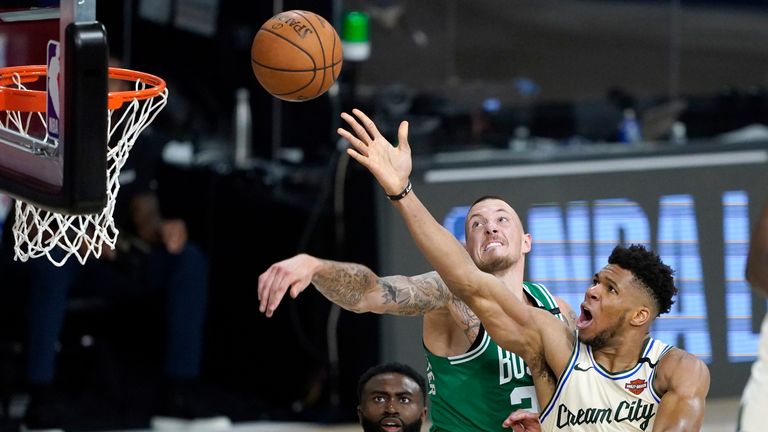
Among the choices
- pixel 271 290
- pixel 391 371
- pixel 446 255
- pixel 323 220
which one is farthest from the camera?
pixel 323 220

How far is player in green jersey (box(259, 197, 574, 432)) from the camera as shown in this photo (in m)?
5.53

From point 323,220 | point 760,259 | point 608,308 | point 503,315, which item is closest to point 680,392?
point 608,308

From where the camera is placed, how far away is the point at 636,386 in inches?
200

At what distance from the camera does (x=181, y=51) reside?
9.51 m

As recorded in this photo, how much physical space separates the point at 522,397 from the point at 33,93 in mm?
2129

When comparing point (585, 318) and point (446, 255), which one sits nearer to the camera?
point (446, 255)

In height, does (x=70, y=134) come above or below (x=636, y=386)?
above

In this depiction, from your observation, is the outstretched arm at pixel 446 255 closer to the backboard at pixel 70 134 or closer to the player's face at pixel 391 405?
the player's face at pixel 391 405

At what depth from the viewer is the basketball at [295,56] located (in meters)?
5.64

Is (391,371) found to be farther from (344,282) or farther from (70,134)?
(70,134)

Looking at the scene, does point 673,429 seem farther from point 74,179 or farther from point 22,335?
point 22,335

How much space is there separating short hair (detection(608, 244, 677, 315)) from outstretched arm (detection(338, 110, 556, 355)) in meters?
0.39

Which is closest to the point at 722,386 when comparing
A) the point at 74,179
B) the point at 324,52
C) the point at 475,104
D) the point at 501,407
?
the point at 475,104

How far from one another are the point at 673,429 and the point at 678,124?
6146mm
